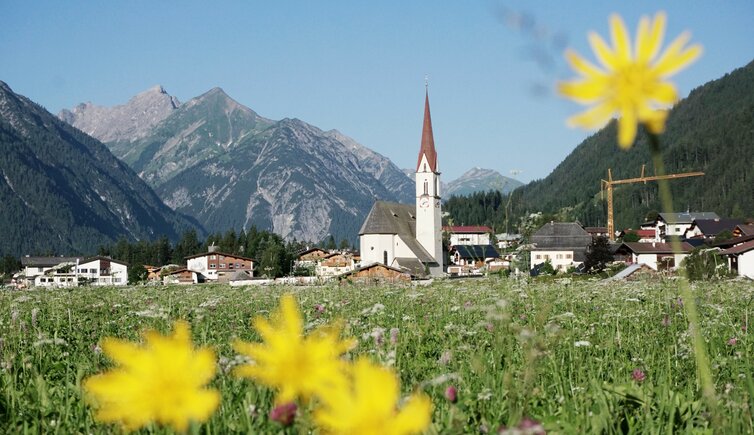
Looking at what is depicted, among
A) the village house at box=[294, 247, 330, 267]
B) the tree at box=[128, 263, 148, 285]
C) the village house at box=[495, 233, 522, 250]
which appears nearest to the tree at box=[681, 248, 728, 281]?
the village house at box=[495, 233, 522, 250]

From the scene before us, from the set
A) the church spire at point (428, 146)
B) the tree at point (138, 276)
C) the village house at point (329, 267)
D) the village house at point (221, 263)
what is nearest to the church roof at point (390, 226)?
the church spire at point (428, 146)

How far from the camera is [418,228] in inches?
3740

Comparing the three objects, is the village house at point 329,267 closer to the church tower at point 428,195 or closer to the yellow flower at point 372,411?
the yellow flower at point 372,411

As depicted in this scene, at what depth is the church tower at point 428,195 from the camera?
92062mm

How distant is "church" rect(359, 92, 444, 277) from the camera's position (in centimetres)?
9081

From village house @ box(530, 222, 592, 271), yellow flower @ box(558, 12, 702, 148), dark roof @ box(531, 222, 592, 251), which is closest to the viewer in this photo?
yellow flower @ box(558, 12, 702, 148)

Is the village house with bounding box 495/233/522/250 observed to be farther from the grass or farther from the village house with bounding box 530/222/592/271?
the village house with bounding box 530/222/592/271

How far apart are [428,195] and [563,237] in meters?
36.4

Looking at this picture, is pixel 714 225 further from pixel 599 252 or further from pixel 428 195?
pixel 599 252

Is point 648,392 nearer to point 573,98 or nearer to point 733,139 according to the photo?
point 573,98

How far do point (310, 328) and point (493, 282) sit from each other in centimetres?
891

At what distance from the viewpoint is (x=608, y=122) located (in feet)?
3.15

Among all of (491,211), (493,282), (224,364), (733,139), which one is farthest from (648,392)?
(733,139)

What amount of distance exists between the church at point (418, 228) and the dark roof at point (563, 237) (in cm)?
2988
